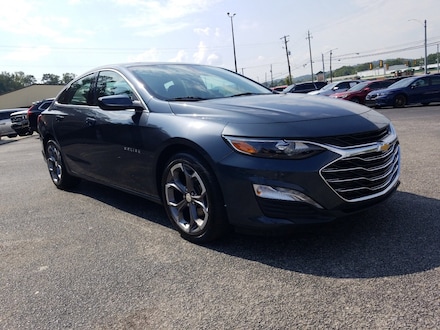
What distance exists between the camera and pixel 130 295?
273cm

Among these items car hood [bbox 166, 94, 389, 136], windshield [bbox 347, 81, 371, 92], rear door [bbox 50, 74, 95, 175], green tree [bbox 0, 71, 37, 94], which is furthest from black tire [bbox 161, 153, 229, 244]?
green tree [bbox 0, 71, 37, 94]

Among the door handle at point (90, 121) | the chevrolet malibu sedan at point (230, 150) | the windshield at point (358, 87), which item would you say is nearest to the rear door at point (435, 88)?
the windshield at point (358, 87)

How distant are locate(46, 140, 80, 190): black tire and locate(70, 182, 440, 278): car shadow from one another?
2274 millimetres

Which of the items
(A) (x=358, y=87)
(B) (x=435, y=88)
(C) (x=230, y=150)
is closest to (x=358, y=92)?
(A) (x=358, y=87)

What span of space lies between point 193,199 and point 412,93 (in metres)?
17.8

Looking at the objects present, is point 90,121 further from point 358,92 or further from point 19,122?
point 358,92

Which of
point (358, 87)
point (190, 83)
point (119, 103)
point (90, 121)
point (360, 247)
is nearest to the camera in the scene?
point (360, 247)

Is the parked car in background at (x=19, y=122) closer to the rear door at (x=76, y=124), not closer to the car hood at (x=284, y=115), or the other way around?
the rear door at (x=76, y=124)

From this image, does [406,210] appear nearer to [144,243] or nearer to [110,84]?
[144,243]

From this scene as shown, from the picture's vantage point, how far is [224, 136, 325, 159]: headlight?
290cm

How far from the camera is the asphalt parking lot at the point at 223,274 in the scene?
2377 mm

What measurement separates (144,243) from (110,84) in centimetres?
186

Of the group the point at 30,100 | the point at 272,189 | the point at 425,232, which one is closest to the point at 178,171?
the point at 272,189

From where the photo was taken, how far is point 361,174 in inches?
119
